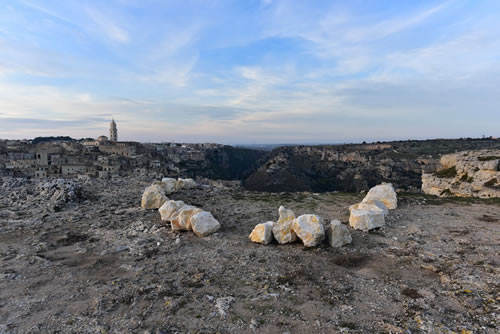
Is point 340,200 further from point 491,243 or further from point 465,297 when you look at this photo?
point 465,297

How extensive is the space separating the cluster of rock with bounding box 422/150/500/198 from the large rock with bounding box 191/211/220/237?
25.3m

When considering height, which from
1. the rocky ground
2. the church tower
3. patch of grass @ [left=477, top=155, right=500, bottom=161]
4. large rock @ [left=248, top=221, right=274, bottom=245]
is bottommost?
the rocky ground

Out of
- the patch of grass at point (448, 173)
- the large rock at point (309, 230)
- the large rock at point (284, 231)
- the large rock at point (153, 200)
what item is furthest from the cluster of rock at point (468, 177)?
the large rock at point (153, 200)

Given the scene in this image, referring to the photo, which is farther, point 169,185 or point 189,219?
point 169,185

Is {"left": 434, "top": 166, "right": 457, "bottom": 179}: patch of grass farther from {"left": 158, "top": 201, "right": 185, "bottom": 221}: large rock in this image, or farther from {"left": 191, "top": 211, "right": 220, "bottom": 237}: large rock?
{"left": 158, "top": 201, "right": 185, "bottom": 221}: large rock

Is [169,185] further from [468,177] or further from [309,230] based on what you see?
[468,177]

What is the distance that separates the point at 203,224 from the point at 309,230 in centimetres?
344

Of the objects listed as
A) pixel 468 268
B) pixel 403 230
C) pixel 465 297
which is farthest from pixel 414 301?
pixel 403 230

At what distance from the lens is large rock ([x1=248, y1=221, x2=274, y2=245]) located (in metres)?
7.74

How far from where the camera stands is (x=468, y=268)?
6.03 meters

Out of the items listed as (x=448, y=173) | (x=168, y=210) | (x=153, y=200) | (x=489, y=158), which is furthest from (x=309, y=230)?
(x=448, y=173)

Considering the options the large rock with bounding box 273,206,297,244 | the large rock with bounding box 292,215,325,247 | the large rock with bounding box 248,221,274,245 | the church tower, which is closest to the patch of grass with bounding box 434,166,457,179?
the large rock with bounding box 292,215,325,247

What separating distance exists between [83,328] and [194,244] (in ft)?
12.3

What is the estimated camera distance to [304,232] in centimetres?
755
